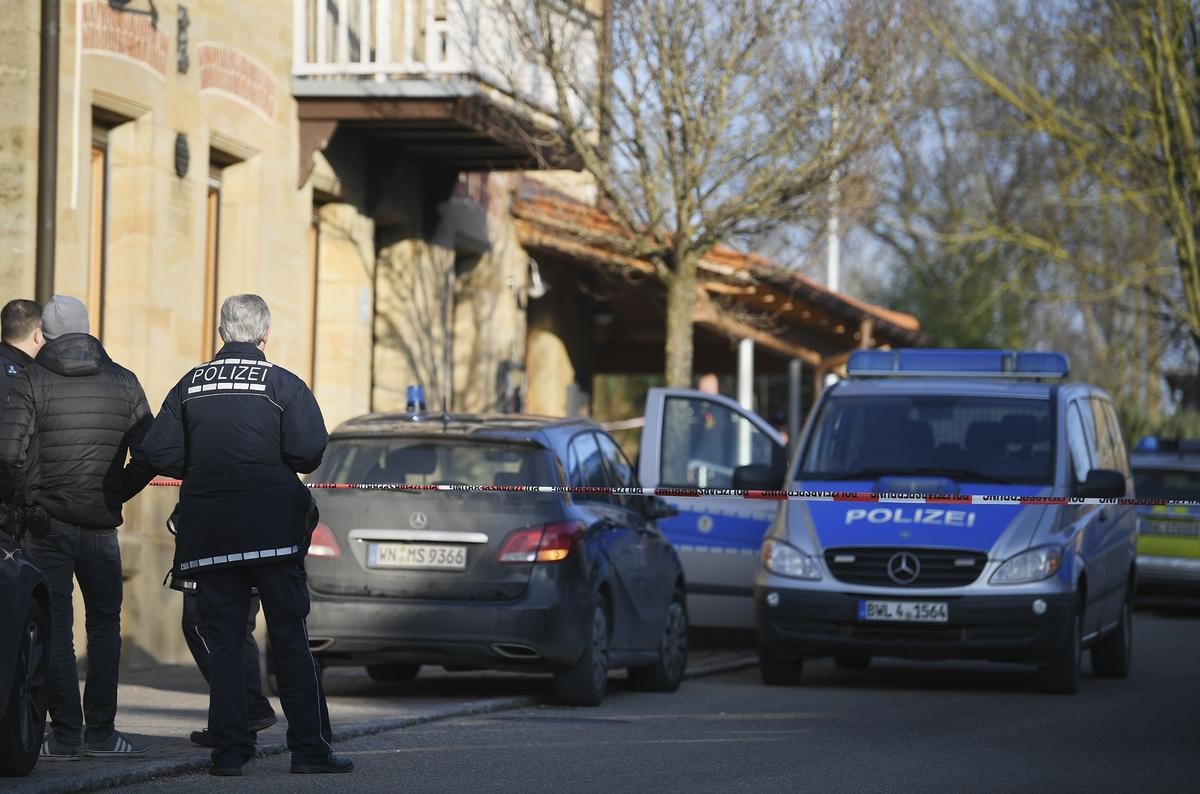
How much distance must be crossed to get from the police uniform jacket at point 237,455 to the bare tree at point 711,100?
10.5m

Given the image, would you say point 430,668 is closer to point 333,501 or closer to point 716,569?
point 716,569

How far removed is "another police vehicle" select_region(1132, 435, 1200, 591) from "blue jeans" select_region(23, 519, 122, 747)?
1545 centimetres

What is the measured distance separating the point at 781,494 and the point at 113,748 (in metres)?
4.70

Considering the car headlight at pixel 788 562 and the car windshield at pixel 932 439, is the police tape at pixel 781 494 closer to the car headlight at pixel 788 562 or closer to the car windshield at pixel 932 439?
the car headlight at pixel 788 562

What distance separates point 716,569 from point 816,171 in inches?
196

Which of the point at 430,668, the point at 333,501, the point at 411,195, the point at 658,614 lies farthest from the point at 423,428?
the point at 411,195

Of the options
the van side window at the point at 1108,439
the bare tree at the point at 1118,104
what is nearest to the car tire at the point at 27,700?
the van side window at the point at 1108,439

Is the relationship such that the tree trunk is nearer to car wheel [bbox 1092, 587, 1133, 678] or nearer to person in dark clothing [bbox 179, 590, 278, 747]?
car wheel [bbox 1092, 587, 1133, 678]

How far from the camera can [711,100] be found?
18.9 meters

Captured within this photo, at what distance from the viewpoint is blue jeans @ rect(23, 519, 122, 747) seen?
28.3 ft

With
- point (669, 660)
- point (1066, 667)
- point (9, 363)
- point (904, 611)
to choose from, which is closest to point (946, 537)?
point (904, 611)

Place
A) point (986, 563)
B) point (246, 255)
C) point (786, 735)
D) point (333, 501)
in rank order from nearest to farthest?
1. point (786, 735)
2. point (333, 501)
3. point (986, 563)
4. point (246, 255)

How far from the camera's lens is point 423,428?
38.7 feet

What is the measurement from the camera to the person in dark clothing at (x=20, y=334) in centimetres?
901
